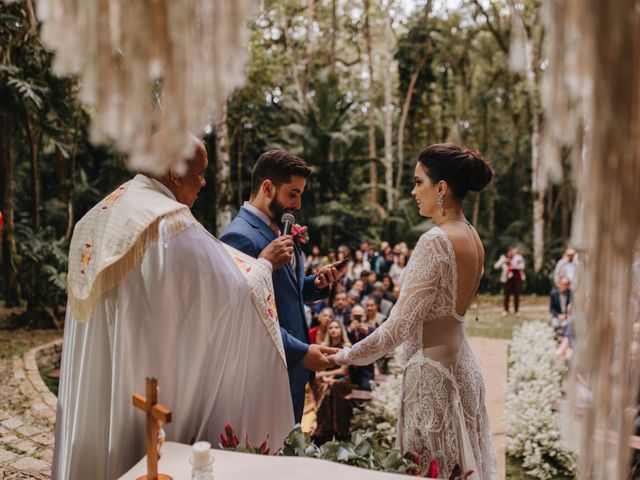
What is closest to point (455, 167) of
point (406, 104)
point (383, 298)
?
point (383, 298)

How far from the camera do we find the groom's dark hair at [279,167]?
3.03 metres

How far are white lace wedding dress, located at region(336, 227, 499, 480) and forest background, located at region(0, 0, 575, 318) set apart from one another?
7.03 meters

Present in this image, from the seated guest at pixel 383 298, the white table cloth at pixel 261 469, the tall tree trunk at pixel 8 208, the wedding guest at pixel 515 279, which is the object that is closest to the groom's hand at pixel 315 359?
the white table cloth at pixel 261 469

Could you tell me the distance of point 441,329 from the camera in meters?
2.51

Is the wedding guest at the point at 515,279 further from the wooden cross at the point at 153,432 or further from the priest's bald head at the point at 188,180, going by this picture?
the wooden cross at the point at 153,432

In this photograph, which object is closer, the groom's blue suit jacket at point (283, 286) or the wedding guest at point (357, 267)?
the groom's blue suit jacket at point (283, 286)

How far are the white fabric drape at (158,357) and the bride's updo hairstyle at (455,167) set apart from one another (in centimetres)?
96

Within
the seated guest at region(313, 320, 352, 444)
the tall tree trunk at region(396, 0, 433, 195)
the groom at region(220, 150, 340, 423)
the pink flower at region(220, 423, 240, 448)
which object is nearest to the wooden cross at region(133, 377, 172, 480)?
the pink flower at region(220, 423, 240, 448)

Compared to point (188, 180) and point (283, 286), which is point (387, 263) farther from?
point (188, 180)

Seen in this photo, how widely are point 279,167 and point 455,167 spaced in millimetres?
944

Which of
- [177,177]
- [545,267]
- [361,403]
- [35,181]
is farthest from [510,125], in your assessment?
[177,177]

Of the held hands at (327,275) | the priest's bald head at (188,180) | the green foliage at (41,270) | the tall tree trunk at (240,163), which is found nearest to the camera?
the priest's bald head at (188,180)

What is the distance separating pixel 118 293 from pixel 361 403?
458 cm

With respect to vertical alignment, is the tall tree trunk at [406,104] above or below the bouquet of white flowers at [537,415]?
above
